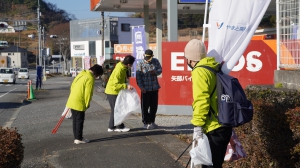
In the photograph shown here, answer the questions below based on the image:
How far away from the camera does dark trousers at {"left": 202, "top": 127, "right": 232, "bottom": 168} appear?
16.0 ft

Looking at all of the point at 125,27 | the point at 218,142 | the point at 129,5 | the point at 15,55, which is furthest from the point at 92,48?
the point at 218,142

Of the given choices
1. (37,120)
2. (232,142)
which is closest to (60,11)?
(37,120)

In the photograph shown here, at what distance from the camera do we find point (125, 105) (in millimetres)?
9781

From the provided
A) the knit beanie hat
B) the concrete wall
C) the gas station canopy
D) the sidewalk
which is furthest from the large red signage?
the knit beanie hat

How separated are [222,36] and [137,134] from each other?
182 inches

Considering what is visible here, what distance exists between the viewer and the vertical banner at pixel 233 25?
551 cm

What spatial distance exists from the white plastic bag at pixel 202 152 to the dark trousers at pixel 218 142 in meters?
0.17

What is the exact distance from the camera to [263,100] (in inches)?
235

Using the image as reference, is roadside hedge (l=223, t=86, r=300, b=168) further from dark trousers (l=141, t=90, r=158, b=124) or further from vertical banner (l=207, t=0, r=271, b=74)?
dark trousers (l=141, t=90, r=158, b=124)

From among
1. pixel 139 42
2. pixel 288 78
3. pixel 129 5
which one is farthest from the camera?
pixel 129 5

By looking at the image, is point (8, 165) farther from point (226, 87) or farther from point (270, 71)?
point (270, 71)

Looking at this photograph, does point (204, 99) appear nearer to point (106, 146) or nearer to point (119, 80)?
point (106, 146)

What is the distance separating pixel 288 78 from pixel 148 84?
135 inches

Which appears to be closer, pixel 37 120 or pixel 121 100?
pixel 121 100
